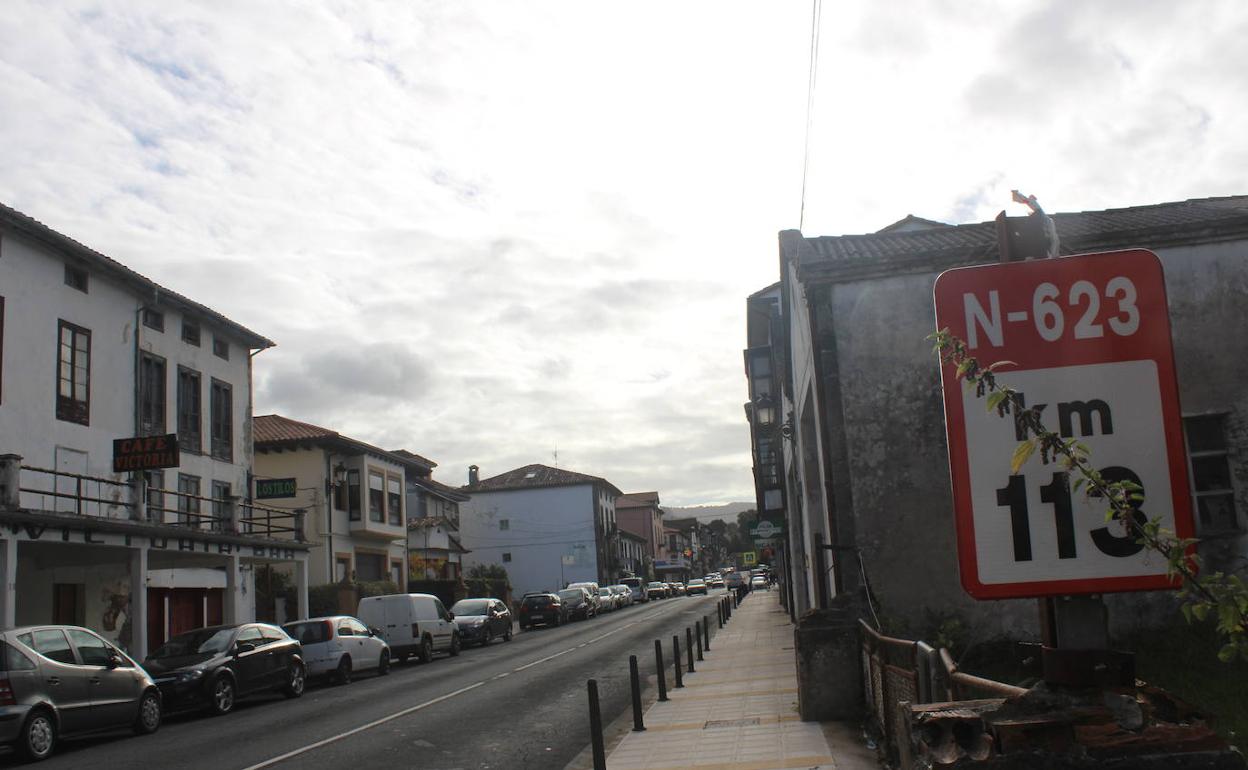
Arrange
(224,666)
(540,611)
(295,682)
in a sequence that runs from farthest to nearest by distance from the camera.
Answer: (540,611), (295,682), (224,666)

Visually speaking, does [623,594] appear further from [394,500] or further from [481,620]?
[481,620]

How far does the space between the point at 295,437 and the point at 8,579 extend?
2270 cm

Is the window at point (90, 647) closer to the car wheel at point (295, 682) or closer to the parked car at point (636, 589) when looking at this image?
the car wheel at point (295, 682)

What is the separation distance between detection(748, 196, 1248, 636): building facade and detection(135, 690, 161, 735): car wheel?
10177mm

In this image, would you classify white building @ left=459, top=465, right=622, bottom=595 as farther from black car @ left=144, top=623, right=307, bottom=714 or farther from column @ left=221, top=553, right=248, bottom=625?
black car @ left=144, top=623, right=307, bottom=714

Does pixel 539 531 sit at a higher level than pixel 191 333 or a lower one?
lower

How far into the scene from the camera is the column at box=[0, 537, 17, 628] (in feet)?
57.9

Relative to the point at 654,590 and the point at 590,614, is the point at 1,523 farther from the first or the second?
the point at 654,590

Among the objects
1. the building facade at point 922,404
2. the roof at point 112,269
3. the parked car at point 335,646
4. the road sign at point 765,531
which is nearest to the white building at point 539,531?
the roof at point 112,269

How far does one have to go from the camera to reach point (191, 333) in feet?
102

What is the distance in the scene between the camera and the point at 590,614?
5203 centimetres

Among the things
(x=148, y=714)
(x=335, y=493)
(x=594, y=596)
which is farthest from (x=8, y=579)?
(x=594, y=596)

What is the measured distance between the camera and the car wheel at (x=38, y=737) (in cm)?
1305

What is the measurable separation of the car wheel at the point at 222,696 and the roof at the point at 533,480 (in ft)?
198
